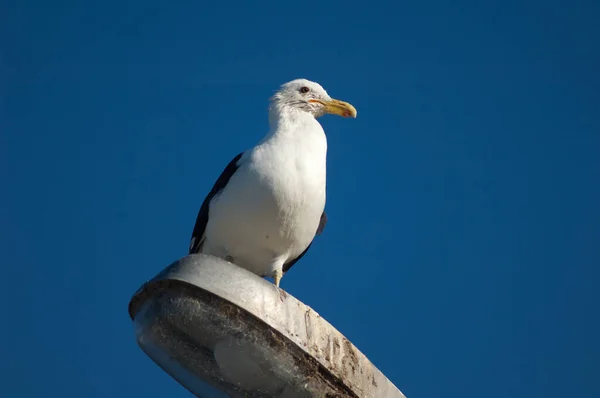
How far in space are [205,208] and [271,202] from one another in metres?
1.14

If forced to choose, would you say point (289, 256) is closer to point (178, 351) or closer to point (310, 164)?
point (310, 164)

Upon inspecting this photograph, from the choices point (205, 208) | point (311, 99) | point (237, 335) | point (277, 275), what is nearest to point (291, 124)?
point (311, 99)

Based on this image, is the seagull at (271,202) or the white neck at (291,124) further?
the white neck at (291,124)

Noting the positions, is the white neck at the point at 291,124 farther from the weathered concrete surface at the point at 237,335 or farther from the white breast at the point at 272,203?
the weathered concrete surface at the point at 237,335

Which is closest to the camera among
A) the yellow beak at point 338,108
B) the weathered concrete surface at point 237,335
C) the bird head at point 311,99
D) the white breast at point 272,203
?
the weathered concrete surface at point 237,335

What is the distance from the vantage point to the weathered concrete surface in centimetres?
426

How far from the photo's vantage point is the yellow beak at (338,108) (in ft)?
28.8

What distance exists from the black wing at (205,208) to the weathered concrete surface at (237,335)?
3159 mm

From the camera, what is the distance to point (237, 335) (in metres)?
4.28

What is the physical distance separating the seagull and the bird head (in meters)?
0.49

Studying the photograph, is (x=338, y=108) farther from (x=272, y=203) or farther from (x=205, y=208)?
(x=272, y=203)

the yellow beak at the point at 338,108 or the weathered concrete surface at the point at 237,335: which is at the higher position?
the yellow beak at the point at 338,108

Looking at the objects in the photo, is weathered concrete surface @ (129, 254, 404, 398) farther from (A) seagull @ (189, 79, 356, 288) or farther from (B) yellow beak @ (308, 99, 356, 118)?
(B) yellow beak @ (308, 99, 356, 118)

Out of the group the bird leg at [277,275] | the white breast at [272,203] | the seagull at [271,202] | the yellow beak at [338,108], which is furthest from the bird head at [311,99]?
the bird leg at [277,275]
